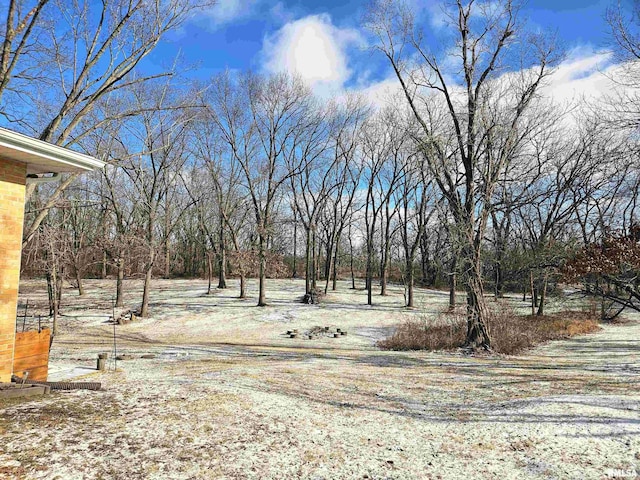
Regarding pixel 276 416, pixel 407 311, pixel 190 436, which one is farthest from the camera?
pixel 407 311

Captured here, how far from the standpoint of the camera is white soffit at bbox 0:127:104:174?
5824 mm

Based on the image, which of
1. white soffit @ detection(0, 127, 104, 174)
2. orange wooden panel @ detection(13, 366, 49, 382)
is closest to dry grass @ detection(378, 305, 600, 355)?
orange wooden panel @ detection(13, 366, 49, 382)

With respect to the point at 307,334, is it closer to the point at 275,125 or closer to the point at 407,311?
the point at 407,311

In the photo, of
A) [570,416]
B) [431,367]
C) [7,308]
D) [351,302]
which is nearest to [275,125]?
[351,302]

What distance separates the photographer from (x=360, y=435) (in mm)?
5359

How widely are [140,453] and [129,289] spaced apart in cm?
→ 3090

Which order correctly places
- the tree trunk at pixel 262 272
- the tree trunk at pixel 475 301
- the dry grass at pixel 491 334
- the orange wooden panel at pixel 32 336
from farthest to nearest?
the tree trunk at pixel 262 272
the dry grass at pixel 491 334
the tree trunk at pixel 475 301
the orange wooden panel at pixel 32 336

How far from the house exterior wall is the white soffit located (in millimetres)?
285

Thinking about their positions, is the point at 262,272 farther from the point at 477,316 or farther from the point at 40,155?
the point at 40,155

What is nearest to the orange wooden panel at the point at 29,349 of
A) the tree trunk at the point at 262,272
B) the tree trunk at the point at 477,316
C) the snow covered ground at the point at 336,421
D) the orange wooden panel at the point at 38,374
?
the orange wooden panel at the point at 38,374

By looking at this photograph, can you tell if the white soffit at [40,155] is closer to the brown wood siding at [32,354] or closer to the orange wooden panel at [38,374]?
the brown wood siding at [32,354]

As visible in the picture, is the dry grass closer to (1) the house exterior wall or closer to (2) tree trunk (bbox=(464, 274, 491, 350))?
(2) tree trunk (bbox=(464, 274, 491, 350))

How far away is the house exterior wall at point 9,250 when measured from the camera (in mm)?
6262

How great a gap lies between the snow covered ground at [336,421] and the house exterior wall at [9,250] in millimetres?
1055
